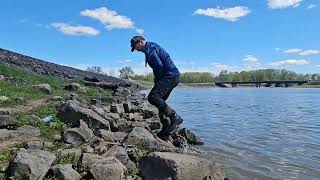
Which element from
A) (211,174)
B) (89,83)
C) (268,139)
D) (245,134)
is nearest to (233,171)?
(211,174)

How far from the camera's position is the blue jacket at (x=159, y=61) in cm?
1116

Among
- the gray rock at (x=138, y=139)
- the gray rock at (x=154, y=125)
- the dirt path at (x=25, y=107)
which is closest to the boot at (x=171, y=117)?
the gray rock at (x=138, y=139)

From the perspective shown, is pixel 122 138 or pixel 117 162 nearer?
pixel 117 162

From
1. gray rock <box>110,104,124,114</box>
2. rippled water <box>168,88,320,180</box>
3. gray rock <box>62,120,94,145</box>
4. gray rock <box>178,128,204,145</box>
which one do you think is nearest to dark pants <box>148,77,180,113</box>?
gray rock <box>62,120,94,145</box>

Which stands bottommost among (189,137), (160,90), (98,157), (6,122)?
(189,137)

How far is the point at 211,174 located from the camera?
8156 millimetres

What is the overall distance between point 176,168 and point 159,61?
4.14 meters

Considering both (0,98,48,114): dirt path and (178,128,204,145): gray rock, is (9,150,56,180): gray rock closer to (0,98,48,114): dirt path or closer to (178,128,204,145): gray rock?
(0,98,48,114): dirt path

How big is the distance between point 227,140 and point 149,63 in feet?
17.4

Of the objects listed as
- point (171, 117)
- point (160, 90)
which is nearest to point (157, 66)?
point (160, 90)

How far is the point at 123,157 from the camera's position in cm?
859

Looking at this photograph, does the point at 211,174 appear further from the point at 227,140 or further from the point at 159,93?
the point at 227,140

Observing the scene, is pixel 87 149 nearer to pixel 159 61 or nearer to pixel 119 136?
pixel 119 136

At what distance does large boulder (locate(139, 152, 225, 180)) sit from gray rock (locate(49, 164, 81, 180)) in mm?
1304
